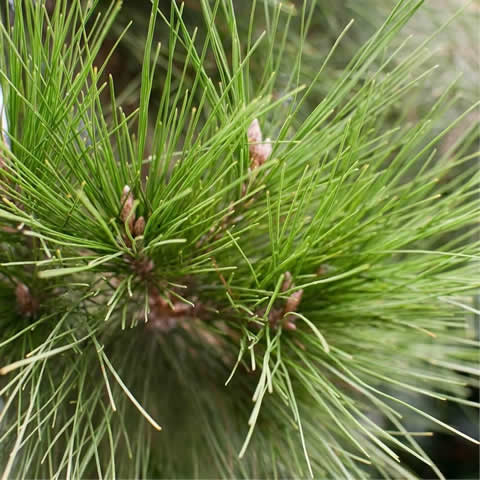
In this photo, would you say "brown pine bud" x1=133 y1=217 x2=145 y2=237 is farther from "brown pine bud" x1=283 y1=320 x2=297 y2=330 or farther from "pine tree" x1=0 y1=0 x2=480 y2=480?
"brown pine bud" x1=283 y1=320 x2=297 y2=330

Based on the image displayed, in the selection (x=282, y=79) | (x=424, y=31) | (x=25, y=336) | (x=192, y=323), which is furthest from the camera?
(x=424, y=31)

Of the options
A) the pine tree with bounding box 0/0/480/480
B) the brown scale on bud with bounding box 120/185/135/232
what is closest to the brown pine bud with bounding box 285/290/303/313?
the pine tree with bounding box 0/0/480/480

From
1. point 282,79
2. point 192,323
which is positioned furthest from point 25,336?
point 282,79

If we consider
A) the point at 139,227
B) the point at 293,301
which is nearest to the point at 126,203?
the point at 139,227

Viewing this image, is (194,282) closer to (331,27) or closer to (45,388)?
(45,388)

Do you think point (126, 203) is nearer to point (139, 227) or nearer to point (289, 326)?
point (139, 227)

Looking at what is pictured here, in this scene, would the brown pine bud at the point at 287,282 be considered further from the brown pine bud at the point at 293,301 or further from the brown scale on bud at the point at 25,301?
the brown scale on bud at the point at 25,301
